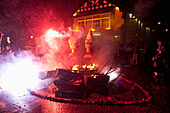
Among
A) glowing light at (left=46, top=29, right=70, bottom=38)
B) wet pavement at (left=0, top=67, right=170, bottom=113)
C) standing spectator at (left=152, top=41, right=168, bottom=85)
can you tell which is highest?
glowing light at (left=46, top=29, right=70, bottom=38)

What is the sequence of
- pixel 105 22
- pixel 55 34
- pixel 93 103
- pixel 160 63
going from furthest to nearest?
pixel 105 22 → pixel 55 34 → pixel 160 63 → pixel 93 103

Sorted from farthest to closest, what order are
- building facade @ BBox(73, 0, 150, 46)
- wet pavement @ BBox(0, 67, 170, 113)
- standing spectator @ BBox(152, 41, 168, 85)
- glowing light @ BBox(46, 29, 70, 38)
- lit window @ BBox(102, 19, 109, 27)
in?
lit window @ BBox(102, 19, 109, 27) < building facade @ BBox(73, 0, 150, 46) < glowing light @ BBox(46, 29, 70, 38) < standing spectator @ BBox(152, 41, 168, 85) < wet pavement @ BBox(0, 67, 170, 113)

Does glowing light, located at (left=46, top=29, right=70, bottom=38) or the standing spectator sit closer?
the standing spectator

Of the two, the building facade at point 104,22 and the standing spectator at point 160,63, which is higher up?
the building facade at point 104,22

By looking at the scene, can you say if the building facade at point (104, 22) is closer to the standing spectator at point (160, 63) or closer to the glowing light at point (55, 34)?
the glowing light at point (55, 34)

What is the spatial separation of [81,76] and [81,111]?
9.11 feet

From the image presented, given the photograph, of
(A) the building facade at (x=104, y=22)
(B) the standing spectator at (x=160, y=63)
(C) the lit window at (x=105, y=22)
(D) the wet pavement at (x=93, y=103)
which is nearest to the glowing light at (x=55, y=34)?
(D) the wet pavement at (x=93, y=103)

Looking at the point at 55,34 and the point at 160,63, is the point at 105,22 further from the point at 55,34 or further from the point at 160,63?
the point at 160,63

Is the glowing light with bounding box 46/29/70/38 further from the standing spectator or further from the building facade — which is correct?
the building facade

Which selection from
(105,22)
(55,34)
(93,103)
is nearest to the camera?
(93,103)

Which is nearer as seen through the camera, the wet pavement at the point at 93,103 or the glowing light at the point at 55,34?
the wet pavement at the point at 93,103

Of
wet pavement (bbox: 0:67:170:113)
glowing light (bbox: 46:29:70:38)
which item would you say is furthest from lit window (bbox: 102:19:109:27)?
wet pavement (bbox: 0:67:170:113)

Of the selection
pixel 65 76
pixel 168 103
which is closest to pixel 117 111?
pixel 168 103

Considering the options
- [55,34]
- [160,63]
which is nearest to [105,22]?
[55,34]
